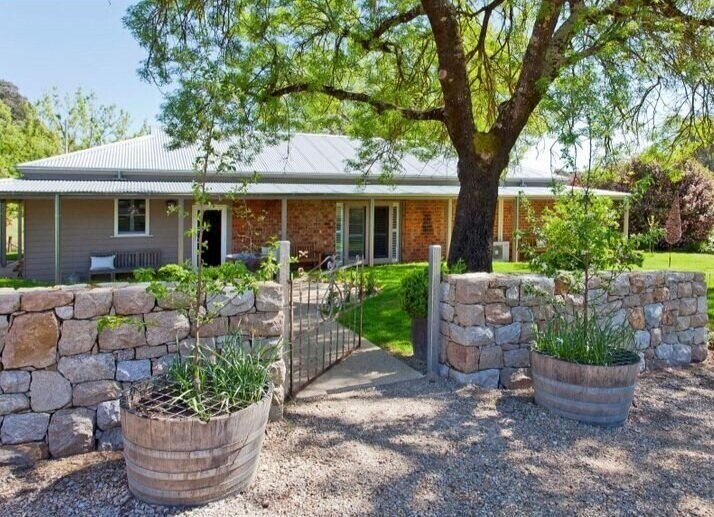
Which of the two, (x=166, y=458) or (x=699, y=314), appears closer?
(x=166, y=458)

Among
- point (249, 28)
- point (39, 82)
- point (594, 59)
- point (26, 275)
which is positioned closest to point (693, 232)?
point (594, 59)

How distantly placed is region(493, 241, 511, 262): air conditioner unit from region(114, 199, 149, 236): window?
11.2 metres

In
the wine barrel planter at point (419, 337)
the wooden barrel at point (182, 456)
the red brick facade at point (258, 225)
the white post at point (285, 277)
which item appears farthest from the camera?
the red brick facade at point (258, 225)

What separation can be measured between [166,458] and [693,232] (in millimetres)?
24891

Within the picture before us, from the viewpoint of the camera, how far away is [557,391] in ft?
16.1

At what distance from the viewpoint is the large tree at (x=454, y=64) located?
7.32 m

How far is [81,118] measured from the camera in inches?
1294

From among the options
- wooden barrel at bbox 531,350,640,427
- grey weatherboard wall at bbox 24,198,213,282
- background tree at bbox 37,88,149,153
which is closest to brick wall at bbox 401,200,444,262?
grey weatherboard wall at bbox 24,198,213,282

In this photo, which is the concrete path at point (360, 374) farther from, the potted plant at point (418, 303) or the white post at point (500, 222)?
the white post at point (500, 222)

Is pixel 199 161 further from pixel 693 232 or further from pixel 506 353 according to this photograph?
pixel 693 232

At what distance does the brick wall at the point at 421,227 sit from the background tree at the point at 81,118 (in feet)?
73.9

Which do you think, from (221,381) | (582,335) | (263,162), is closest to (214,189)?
(263,162)

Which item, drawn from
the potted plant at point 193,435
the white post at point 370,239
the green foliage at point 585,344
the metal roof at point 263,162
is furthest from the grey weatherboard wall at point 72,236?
the potted plant at point 193,435

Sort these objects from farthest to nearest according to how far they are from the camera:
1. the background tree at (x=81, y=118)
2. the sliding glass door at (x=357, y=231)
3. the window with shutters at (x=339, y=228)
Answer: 1. the background tree at (x=81, y=118)
2. the sliding glass door at (x=357, y=231)
3. the window with shutters at (x=339, y=228)
